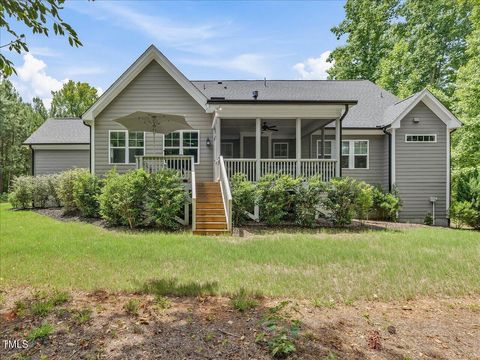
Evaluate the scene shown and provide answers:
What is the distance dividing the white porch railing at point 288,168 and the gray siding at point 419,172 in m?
3.97

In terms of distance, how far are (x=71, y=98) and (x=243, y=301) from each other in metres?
42.8

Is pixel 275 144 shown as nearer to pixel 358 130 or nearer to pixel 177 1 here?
pixel 358 130

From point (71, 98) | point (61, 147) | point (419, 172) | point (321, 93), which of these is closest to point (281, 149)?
point (321, 93)

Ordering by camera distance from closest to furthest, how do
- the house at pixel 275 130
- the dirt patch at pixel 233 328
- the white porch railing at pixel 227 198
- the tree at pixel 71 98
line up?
the dirt patch at pixel 233 328 < the white porch railing at pixel 227 198 < the house at pixel 275 130 < the tree at pixel 71 98

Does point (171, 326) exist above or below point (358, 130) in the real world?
below

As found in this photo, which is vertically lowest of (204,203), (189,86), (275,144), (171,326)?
(171,326)

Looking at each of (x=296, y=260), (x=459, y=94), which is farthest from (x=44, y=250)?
(x=459, y=94)

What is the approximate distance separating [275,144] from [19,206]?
12808mm

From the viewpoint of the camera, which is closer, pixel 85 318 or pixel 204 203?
pixel 85 318

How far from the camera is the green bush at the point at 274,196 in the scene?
9383mm

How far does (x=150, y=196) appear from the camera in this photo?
29.5ft

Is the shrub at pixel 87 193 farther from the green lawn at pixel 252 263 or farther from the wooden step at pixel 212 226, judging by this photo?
the wooden step at pixel 212 226

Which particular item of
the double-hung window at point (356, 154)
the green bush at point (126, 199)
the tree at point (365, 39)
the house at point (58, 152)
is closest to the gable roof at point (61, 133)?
the house at point (58, 152)

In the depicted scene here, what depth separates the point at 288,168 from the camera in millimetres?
10852
